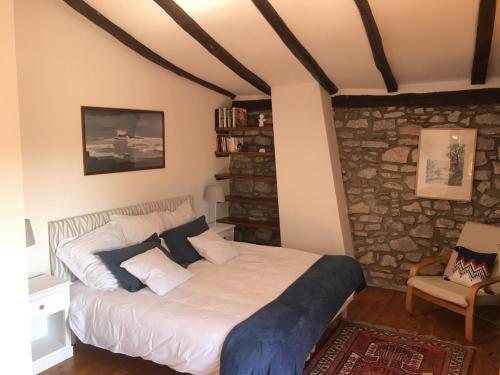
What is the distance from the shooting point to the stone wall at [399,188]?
13.7ft

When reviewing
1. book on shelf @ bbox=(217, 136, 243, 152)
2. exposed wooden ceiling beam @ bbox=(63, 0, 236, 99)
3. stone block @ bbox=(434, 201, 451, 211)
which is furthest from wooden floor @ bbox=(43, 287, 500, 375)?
exposed wooden ceiling beam @ bbox=(63, 0, 236, 99)

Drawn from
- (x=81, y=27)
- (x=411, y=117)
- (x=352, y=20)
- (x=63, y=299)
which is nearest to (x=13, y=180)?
(x=63, y=299)

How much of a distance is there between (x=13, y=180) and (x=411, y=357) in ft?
10.0

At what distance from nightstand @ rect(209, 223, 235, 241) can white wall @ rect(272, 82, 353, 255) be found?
0.67 meters

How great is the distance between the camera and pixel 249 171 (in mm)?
5508

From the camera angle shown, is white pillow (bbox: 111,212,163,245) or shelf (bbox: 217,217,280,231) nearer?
white pillow (bbox: 111,212,163,245)

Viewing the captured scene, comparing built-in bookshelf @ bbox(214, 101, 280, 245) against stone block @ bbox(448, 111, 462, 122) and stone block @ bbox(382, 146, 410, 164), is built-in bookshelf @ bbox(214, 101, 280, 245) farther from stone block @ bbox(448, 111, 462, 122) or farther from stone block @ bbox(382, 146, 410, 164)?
stone block @ bbox(448, 111, 462, 122)

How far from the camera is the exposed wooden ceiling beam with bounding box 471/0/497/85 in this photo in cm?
274

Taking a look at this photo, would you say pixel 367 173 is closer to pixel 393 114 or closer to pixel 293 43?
pixel 393 114

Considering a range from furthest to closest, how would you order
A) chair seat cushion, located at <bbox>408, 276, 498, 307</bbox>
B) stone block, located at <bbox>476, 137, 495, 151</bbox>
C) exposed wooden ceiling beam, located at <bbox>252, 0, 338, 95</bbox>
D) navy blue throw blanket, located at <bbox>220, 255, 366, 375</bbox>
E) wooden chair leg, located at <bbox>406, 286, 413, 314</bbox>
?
stone block, located at <bbox>476, 137, 495, 151</bbox>
wooden chair leg, located at <bbox>406, 286, 413, 314</bbox>
chair seat cushion, located at <bbox>408, 276, 498, 307</bbox>
exposed wooden ceiling beam, located at <bbox>252, 0, 338, 95</bbox>
navy blue throw blanket, located at <bbox>220, 255, 366, 375</bbox>

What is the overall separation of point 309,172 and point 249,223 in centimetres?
117

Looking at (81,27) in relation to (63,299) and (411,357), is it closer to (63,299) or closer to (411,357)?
(63,299)

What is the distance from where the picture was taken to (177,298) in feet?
9.87

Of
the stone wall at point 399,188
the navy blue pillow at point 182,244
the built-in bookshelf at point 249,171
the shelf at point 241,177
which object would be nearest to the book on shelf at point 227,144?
the built-in bookshelf at point 249,171
